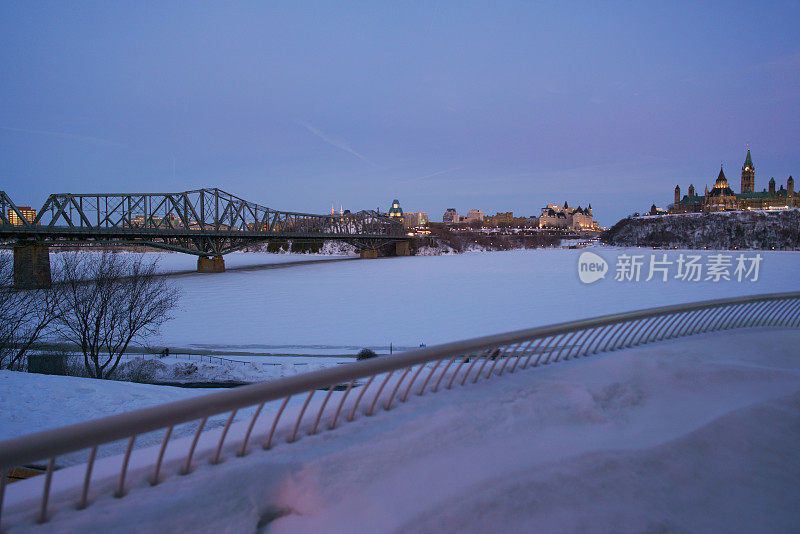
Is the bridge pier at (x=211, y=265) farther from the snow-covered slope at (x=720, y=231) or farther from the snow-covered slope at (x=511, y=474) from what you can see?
the snow-covered slope at (x=720, y=231)

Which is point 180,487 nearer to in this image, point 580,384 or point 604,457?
point 604,457

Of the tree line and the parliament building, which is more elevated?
the parliament building

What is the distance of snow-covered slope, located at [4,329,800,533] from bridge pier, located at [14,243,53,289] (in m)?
38.9

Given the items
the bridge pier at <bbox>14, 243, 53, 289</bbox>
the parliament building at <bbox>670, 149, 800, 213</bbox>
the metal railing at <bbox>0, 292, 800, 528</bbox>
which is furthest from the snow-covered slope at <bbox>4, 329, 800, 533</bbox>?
the parliament building at <bbox>670, 149, 800, 213</bbox>

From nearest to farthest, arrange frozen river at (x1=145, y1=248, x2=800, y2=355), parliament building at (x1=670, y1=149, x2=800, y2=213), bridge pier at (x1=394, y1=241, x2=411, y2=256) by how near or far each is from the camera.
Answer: frozen river at (x1=145, y1=248, x2=800, y2=355)
bridge pier at (x1=394, y1=241, x2=411, y2=256)
parliament building at (x1=670, y1=149, x2=800, y2=213)

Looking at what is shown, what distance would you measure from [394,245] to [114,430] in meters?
105

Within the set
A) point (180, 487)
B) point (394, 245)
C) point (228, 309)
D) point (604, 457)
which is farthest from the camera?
point (394, 245)

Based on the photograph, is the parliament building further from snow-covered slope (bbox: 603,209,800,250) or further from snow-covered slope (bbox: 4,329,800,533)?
snow-covered slope (bbox: 4,329,800,533)

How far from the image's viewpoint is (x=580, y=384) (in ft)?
18.8

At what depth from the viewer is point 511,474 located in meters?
3.60

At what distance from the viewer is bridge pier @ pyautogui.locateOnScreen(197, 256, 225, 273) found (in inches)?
2146

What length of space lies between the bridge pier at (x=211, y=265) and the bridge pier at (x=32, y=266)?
1665 cm

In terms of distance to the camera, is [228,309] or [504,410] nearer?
[504,410]

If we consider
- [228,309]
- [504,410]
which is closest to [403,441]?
[504,410]
